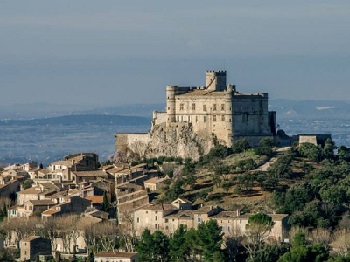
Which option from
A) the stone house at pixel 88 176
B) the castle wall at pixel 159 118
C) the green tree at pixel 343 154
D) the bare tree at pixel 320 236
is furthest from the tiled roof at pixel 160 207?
the castle wall at pixel 159 118

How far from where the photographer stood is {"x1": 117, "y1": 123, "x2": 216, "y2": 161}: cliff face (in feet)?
276

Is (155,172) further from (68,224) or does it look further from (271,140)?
(68,224)

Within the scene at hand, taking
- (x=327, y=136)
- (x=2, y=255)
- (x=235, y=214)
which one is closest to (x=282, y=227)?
(x=235, y=214)

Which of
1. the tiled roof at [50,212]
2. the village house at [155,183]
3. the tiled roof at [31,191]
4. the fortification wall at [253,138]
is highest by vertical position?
the fortification wall at [253,138]

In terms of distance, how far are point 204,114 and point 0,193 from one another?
12901mm

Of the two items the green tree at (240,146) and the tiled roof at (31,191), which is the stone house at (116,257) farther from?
the green tree at (240,146)

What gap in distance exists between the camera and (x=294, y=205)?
71.1m

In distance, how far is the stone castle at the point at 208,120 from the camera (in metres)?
83.5

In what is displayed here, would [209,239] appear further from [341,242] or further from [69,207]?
[69,207]

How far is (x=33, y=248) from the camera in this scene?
221 ft

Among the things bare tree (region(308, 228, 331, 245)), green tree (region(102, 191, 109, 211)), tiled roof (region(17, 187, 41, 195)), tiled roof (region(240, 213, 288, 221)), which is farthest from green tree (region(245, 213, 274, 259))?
tiled roof (region(17, 187, 41, 195))

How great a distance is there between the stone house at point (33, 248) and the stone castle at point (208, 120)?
709 inches

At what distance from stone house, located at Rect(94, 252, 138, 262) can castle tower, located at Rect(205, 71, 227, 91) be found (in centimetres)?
2325

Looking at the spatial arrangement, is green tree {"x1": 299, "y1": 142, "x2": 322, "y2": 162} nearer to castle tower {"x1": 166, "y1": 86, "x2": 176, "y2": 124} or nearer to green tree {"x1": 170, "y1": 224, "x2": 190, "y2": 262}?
castle tower {"x1": 166, "y1": 86, "x2": 176, "y2": 124}
